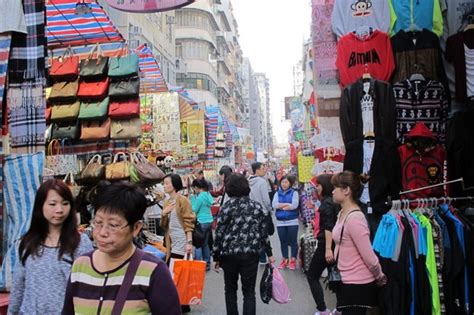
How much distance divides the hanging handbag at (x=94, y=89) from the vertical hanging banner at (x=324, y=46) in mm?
2600

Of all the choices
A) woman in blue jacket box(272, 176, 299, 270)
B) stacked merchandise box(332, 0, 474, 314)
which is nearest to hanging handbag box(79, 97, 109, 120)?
stacked merchandise box(332, 0, 474, 314)

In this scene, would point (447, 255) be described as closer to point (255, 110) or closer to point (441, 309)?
point (441, 309)

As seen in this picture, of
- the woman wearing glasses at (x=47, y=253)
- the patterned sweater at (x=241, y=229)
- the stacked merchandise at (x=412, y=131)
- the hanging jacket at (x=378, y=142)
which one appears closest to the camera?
the woman wearing glasses at (x=47, y=253)

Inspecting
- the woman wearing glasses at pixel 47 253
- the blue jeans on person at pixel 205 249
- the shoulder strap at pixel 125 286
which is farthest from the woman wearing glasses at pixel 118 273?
the blue jeans on person at pixel 205 249

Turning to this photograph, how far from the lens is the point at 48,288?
296 cm

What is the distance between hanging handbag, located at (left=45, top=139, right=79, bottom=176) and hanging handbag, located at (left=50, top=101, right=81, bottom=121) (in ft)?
0.99

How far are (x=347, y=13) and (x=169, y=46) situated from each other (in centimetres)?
1931

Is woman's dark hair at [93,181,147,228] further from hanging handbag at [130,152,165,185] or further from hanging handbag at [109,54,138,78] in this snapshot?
hanging handbag at [109,54,138,78]

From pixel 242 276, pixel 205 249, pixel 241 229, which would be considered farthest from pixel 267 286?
pixel 205 249

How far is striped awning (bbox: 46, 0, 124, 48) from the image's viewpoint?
20.0ft

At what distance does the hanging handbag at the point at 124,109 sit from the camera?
605 cm

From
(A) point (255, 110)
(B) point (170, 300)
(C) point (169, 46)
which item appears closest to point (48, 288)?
(B) point (170, 300)

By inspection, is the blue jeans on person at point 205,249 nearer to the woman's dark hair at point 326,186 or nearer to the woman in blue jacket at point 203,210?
the woman in blue jacket at point 203,210

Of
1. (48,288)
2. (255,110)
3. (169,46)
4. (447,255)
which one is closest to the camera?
(48,288)
